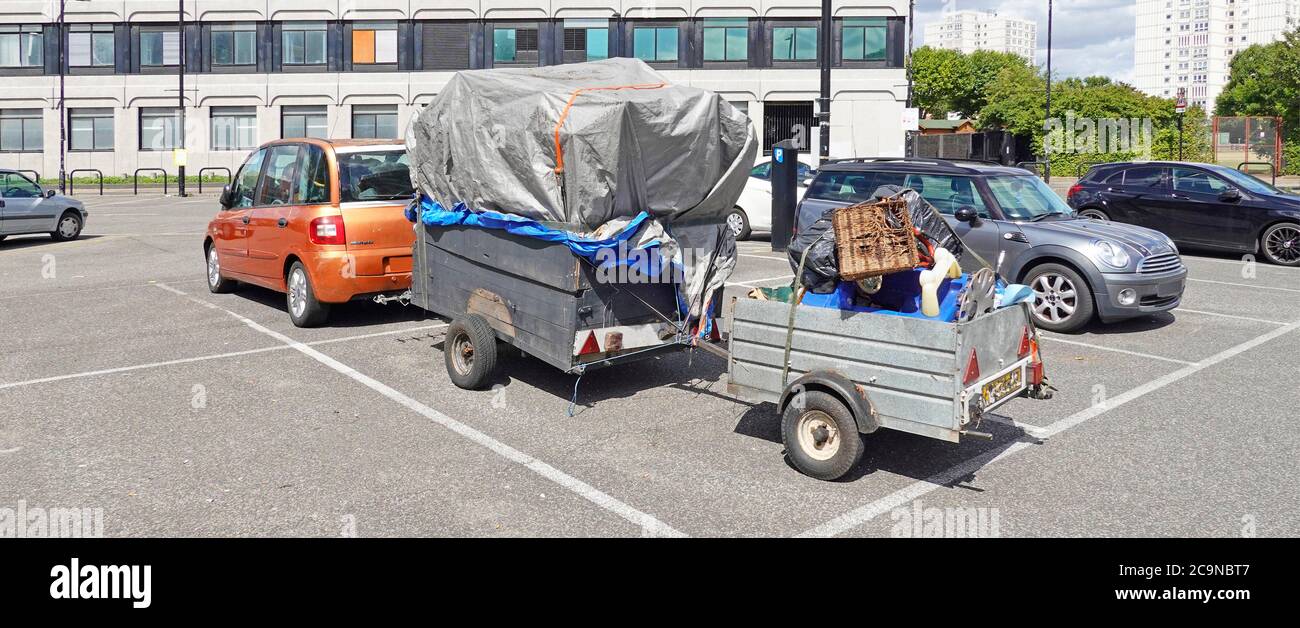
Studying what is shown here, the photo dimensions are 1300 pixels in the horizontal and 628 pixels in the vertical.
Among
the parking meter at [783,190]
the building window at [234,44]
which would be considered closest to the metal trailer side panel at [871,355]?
the parking meter at [783,190]

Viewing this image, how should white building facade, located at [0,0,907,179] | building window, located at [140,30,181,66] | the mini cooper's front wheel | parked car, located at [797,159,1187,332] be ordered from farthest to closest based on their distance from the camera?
building window, located at [140,30,181,66]
white building facade, located at [0,0,907,179]
the mini cooper's front wheel
parked car, located at [797,159,1187,332]

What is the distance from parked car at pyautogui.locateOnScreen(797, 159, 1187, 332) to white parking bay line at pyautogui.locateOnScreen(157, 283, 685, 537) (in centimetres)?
574

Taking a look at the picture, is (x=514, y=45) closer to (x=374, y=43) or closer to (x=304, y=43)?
(x=374, y=43)

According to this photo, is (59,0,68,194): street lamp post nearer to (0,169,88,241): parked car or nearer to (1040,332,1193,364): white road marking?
(0,169,88,241): parked car

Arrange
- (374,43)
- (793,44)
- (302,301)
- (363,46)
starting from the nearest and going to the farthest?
(302,301)
(793,44)
(374,43)
(363,46)

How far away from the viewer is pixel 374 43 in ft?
159

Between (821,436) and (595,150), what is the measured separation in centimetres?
239

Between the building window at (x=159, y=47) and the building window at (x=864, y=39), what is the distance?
30.3 meters

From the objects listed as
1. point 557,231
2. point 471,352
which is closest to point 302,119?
point 471,352

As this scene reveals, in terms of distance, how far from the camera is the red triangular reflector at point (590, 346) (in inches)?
279

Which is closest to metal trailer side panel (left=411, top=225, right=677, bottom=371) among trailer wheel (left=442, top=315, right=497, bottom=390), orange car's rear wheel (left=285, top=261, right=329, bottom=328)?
trailer wheel (left=442, top=315, right=497, bottom=390)

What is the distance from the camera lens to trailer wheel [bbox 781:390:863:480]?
5.80 meters

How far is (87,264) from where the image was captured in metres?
15.7
